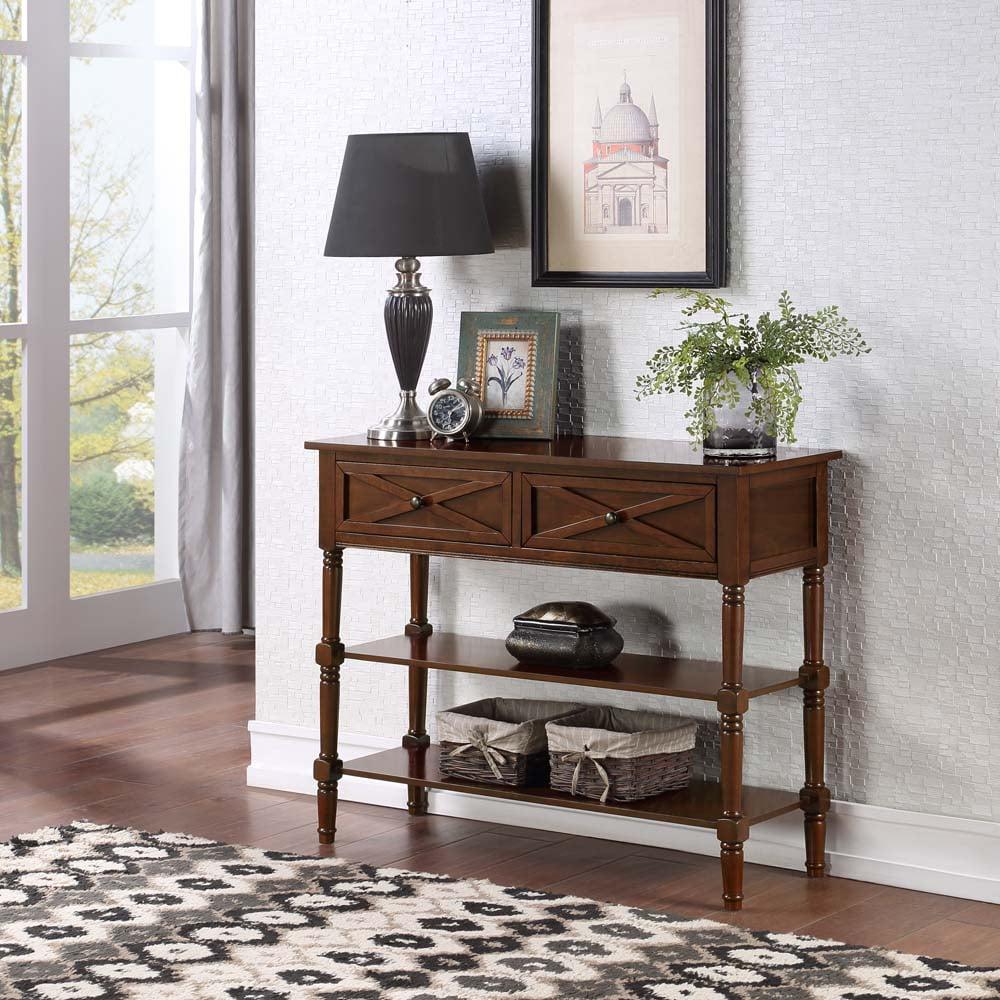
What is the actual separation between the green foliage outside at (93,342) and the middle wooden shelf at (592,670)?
2155 millimetres

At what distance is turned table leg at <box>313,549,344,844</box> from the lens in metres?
3.74

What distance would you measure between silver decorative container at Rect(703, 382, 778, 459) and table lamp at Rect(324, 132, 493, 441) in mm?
690

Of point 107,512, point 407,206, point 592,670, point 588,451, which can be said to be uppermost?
point 407,206

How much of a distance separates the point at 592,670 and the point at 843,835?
2.05ft

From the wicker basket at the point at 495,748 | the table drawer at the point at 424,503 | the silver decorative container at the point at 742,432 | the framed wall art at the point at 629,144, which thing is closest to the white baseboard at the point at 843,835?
the wicker basket at the point at 495,748

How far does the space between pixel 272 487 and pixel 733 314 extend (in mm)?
1291

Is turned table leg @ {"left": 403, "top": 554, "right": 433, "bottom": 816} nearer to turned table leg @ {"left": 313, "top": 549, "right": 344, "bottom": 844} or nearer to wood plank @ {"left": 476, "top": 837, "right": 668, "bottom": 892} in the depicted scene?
turned table leg @ {"left": 313, "top": 549, "right": 344, "bottom": 844}

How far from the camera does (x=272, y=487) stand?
426 cm

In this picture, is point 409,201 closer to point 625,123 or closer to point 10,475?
point 625,123

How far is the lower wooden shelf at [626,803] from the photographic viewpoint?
11.1 feet

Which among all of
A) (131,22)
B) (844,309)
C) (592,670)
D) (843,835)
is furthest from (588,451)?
(131,22)

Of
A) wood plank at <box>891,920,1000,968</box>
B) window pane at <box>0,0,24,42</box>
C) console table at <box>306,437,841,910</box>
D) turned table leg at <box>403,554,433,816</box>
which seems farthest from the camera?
window pane at <box>0,0,24,42</box>

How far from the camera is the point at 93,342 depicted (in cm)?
578

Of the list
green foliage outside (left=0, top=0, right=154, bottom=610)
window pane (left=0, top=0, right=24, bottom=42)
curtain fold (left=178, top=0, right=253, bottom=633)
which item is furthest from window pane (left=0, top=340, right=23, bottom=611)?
window pane (left=0, top=0, right=24, bottom=42)
